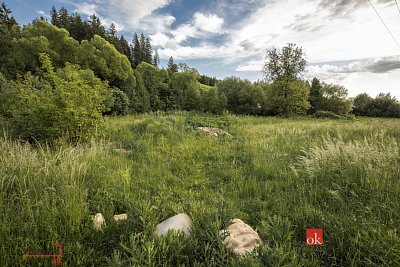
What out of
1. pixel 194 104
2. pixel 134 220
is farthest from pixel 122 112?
pixel 134 220

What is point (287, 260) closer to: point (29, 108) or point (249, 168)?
point (249, 168)

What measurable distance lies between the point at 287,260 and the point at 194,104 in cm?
3714

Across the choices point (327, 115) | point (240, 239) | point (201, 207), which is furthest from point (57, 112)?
point (327, 115)

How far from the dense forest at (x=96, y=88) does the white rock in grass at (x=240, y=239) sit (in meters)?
5.59

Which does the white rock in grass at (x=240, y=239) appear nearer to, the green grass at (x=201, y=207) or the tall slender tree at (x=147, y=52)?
the green grass at (x=201, y=207)

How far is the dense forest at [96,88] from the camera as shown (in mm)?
6160

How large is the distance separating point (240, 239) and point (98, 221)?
1.77 m

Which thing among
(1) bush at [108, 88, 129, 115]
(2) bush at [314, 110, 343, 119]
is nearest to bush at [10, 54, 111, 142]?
(1) bush at [108, 88, 129, 115]

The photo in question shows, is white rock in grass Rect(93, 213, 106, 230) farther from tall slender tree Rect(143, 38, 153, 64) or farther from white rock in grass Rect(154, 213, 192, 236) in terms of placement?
tall slender tree Rect(143, 38, 153, 64)

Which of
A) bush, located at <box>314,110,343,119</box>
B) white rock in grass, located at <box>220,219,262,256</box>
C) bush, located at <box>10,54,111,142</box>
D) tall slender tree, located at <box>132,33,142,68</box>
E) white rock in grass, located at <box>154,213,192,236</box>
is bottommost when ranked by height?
bush, located at <box>314,110,343,119</box>

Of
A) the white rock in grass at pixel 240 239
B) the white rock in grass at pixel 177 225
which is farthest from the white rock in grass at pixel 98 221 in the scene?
the white rock in grass at pixel 240 239

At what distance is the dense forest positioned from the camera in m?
6.16

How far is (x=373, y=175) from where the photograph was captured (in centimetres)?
341

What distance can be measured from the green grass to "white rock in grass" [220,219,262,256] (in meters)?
0.10
